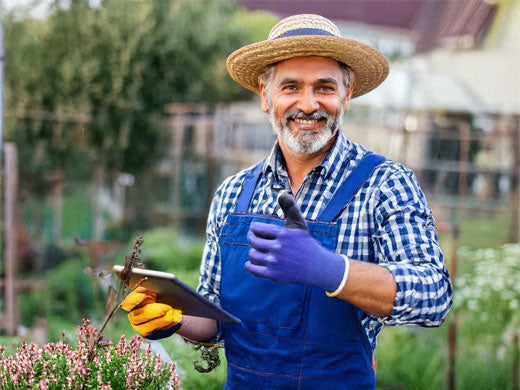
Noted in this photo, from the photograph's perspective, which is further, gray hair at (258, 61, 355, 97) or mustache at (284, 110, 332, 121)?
gray hair at (258, 61, 355, 97)

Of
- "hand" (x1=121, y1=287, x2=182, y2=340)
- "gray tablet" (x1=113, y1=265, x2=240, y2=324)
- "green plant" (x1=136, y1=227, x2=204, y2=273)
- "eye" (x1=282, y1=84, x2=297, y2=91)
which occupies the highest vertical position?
"eye" (x1=282, y1=84, x2=297, y2=91)

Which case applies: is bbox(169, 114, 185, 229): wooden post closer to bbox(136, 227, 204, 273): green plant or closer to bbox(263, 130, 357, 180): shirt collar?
bbox(136, 227, 204, 273): green plant

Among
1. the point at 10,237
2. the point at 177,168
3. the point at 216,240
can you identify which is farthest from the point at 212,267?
the point at 177,168

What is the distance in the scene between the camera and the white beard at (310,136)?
2.08 metres

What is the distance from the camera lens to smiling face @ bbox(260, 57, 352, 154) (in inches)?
82.0

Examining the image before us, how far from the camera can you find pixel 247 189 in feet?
7.35

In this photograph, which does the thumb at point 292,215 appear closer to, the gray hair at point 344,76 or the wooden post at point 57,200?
the gray hair at point 344,76

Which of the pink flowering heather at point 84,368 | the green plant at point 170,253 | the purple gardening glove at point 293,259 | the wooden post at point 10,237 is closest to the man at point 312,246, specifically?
the purple gardening glove at point 293,259

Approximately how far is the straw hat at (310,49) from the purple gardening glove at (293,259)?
72cm

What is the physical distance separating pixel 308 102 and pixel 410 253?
0.61 metres

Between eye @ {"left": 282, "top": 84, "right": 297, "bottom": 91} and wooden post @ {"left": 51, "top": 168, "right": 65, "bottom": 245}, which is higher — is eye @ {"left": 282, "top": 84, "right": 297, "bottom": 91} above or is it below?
above

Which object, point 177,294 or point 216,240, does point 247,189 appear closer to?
point 216,240

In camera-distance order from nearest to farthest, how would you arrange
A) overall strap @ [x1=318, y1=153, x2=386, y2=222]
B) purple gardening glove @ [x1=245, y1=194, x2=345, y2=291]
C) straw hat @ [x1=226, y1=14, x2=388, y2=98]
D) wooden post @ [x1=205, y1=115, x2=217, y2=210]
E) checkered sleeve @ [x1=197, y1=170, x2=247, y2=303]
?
purple gardening glove @ [x1=245, y1=194, x2=345, y2=291], overall strap @ [x1=318, y1=153, x2=386, y2=222], straw hat @ [x1=226, y1=14, x2=388, y2=98], checkered sleeve @ [x1=197, y1=170, x2=247, y2=303], wooden post @ [x1=205, y1=115, x2=217, y2=210]

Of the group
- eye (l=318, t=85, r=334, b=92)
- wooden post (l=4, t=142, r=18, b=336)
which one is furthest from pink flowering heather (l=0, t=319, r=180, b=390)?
wooden post (l=4, t=142, r=18, b=336)
